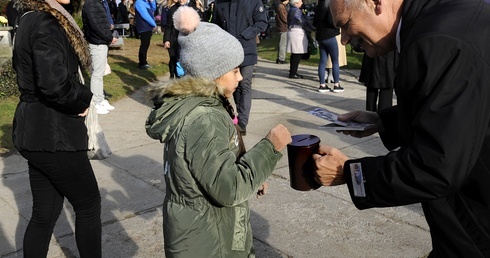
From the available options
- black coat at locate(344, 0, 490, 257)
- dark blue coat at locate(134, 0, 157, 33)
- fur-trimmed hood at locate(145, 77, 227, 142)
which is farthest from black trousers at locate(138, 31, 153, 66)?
black coat at locate(344, 0, 490, 257)

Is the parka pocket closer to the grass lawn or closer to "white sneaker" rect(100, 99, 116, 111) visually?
the grass lawn

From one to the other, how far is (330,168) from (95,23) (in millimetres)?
6549

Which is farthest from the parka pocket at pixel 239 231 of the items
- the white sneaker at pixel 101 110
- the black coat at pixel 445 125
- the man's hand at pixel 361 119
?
the white sneaker at pixel 101 110

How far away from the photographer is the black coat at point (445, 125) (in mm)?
1478

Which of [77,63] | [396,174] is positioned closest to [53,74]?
[77,63]

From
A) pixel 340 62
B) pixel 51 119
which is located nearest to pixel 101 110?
pixel 340 62

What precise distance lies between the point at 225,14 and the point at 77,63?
4.11 metres

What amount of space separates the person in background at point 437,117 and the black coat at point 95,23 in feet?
21.2

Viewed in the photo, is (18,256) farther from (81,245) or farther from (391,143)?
(391,143)

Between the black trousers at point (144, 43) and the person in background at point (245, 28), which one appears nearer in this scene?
the person in background at point (245, 28)

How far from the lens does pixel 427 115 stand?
1521 millimetres

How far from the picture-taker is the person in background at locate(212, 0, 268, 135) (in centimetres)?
694

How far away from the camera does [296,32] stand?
447 inches

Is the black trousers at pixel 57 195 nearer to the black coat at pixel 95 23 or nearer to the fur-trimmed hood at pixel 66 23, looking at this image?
the fur-trimmed hood at pixel 66 23
